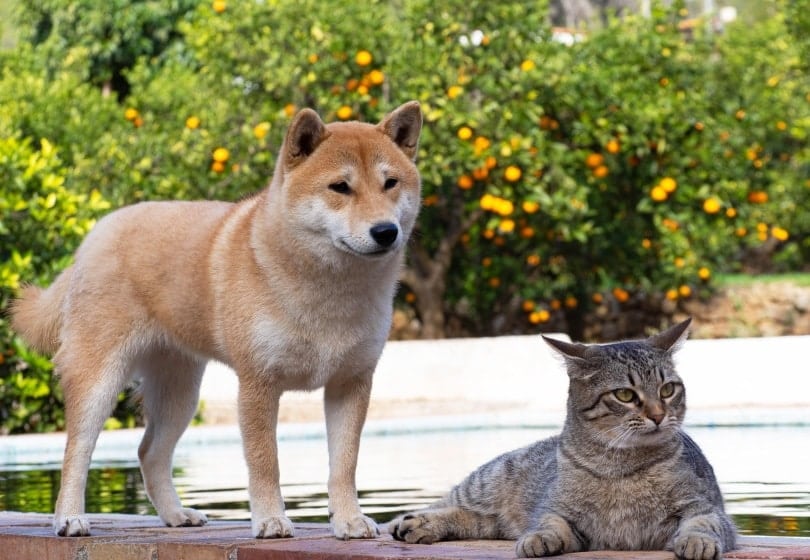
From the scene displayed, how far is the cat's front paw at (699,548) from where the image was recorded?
3521 millimetres

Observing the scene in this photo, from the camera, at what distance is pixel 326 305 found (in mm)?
4652

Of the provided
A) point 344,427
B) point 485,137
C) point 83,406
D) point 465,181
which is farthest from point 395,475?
point 485,137

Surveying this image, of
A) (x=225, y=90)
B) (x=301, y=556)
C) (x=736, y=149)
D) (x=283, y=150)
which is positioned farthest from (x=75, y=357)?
(x=736, y=149)

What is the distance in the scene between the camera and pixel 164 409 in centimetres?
567

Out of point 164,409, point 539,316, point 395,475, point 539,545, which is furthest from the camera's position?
point 539,316

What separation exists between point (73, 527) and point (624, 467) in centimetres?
207

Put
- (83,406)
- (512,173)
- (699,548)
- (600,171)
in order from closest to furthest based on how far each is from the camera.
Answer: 1. (699,548)
2. (83,406)
3. (512,173)
4. (600,171)

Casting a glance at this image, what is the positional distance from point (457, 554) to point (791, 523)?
1.93 metres

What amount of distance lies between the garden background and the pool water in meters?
2.10

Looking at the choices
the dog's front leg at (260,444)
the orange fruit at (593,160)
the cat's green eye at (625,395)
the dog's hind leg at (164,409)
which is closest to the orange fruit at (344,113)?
the orange fruit at (593,160)

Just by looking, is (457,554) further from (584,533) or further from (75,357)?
(75,357)

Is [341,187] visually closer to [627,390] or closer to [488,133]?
[627,390]

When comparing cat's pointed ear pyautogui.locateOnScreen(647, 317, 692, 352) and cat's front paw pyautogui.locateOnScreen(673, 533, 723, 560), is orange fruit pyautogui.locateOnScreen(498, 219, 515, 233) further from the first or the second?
cat's front paw pyautogui.locateOnScreen(673, 533, 723, 560)

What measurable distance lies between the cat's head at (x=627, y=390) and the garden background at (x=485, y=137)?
296 inches
